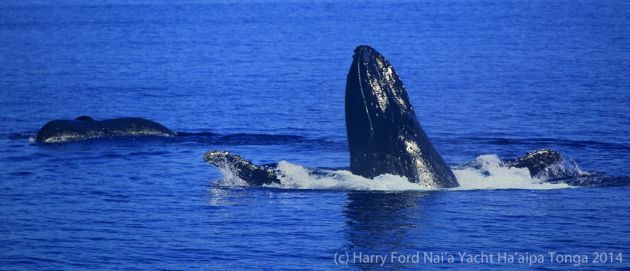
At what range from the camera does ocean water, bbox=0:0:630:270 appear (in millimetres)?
22422

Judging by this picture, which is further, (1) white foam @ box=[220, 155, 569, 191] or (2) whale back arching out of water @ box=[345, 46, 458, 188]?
(1) white foam @ box=[220, 155, 569, 191]

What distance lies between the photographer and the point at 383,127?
25.1m

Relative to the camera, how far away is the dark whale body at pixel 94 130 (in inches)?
1438

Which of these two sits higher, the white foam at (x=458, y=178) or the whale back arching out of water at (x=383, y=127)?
the whale back arching out of water at (x=383, y=127)

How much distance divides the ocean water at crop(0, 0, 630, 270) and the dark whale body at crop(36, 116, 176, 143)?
0.69 metres

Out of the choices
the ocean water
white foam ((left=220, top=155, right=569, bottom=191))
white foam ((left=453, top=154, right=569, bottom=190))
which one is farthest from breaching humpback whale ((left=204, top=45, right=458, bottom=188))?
white foam ((left=453, top=154, right=569, bottom=190))

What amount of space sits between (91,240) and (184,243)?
1793 mm

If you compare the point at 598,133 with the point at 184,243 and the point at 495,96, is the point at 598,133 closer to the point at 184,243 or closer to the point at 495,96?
the point at 495,96

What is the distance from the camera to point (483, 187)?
90.3 feet

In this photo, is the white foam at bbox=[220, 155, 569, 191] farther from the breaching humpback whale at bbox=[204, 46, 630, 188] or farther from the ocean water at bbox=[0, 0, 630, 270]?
the breaching humpback whale at bbox=[204, 46, 630, 188]

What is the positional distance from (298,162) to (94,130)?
25.4ft

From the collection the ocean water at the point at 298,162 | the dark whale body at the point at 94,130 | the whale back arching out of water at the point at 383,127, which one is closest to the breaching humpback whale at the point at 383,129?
the whale back arching out of water at the point at 383,127

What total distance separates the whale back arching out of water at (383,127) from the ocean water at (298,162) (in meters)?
0.57

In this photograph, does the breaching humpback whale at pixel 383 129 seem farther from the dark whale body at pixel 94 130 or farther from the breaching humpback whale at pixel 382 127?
the dark whale body at pixel 94 130
